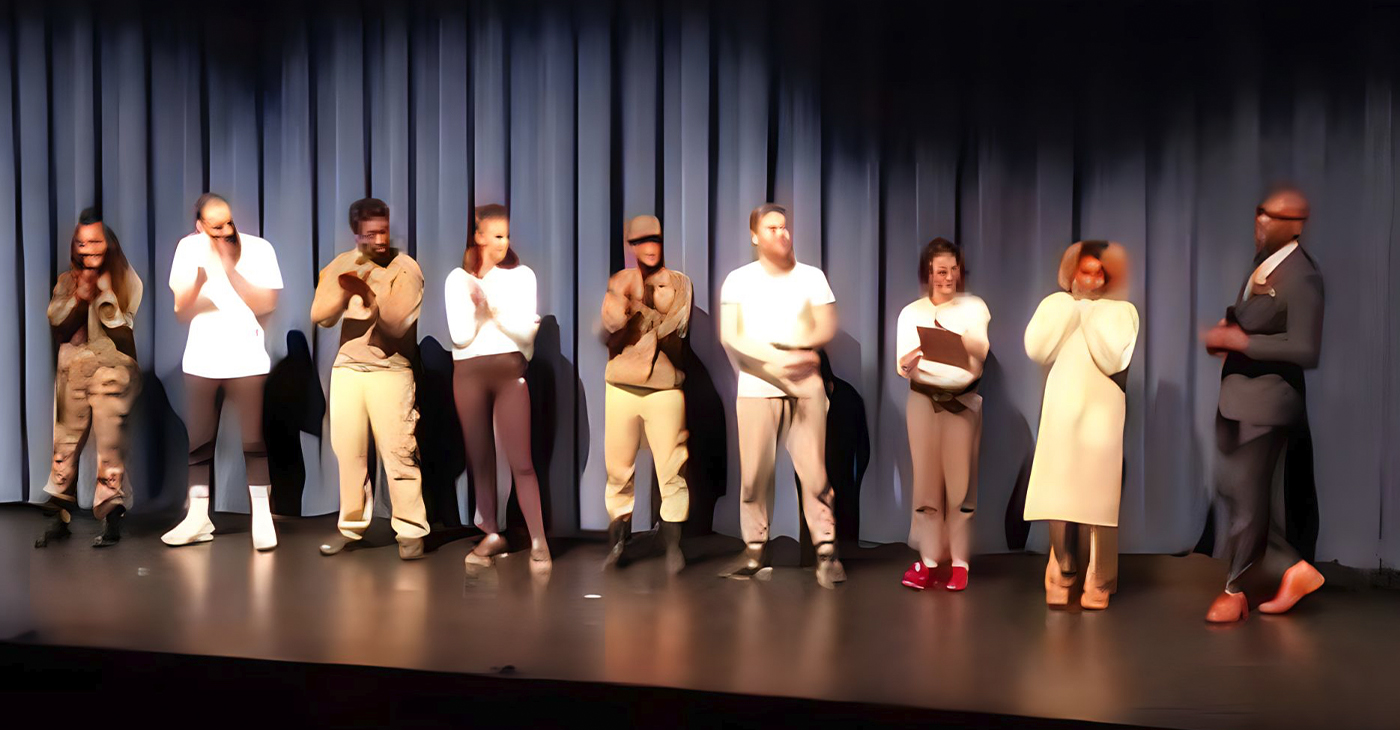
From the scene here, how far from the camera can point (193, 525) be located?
A: 4082 millimetres

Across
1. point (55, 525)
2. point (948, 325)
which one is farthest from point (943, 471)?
point (55, 525)

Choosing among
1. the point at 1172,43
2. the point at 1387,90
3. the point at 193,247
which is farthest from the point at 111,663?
the point at 1387,90

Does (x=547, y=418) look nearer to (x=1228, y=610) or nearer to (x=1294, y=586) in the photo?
(x=1228, y=610)

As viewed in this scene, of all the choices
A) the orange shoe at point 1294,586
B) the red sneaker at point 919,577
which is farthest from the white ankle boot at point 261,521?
the orange shoe at point 1294,586

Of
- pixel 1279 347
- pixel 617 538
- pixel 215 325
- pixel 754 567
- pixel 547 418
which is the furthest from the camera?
pixel 547 418

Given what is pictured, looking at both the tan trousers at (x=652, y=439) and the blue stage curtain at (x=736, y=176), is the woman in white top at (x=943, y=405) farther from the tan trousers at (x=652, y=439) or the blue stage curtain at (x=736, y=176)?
the tan trousers at (x=652, y=439)

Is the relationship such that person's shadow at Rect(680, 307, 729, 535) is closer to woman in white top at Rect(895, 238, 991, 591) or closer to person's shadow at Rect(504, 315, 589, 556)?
person's shadow at Rect(504, 315, 589, 556)

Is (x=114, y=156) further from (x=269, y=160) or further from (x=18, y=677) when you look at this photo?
(x=18, y=677)

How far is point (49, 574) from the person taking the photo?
3.67 meters

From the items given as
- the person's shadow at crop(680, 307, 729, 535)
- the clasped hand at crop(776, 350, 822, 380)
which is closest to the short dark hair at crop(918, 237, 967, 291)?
the clasped hand at crop(776, 350, 822, 380)

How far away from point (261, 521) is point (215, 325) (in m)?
0.77

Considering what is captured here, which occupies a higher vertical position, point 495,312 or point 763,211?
point 763,211

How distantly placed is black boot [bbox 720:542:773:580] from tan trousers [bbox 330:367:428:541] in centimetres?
120

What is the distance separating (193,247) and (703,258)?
1934mm
